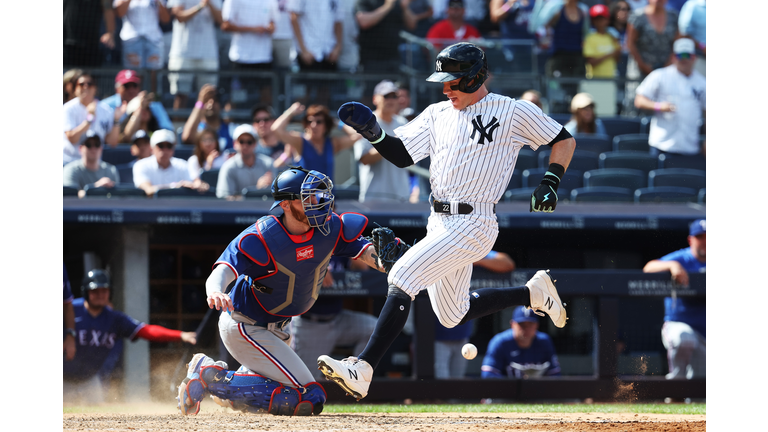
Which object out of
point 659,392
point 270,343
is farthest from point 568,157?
point 659,392

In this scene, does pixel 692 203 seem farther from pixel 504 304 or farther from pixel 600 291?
pixel 504 304

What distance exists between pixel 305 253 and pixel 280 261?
13 centimetres

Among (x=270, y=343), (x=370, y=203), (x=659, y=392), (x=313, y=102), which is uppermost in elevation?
(x=313, y=102)

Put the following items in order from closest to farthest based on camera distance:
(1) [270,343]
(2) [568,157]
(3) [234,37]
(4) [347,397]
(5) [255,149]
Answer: (2) [568,157] → (1) [270,343] → (4) [347,397] → (5) [255,149] → (3) [234,37]

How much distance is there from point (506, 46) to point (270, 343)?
196 inches

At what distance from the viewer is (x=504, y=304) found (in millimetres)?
4543

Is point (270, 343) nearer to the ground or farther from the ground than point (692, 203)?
nearer to the ground

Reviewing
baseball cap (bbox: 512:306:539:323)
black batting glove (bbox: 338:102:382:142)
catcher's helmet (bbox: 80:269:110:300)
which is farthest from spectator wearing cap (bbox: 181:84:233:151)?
black batting glove (bbox: 338:102:382:142)

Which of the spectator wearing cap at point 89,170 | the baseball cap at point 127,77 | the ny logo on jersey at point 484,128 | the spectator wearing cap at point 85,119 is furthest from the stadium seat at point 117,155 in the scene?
the ny logo on jersey at point 484,128

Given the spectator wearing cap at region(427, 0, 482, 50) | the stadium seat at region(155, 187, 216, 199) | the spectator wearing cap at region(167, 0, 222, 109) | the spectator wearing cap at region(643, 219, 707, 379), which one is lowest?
the spectator wearing cap at region(643, 219, 707, 379)

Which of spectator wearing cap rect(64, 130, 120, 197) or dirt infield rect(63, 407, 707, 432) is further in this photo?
spectator wearing cap rect(64, 130, 120, 197)

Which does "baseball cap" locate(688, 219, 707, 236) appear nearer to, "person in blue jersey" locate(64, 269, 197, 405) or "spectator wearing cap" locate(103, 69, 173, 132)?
"person in blue jersey" locate(64, 269, 197, 405)

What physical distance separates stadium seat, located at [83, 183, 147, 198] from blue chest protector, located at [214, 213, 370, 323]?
2296 mm

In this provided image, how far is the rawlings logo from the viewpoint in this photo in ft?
14.7
